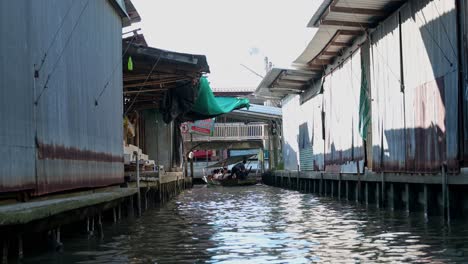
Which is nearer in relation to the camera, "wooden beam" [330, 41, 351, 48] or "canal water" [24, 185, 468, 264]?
"canal water" [24, 185, 468, 264]

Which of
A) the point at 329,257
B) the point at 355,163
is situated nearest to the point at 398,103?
the point at 355,163

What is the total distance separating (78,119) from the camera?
11133mm

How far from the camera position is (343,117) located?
22844mm

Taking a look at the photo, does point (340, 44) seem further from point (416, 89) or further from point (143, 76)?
point (416, 89)

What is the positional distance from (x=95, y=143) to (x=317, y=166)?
17.4 meters

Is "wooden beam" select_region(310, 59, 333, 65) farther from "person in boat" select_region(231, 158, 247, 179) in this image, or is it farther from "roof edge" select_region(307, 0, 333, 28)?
"person in boat" select_region(231, 158, 247, 179)

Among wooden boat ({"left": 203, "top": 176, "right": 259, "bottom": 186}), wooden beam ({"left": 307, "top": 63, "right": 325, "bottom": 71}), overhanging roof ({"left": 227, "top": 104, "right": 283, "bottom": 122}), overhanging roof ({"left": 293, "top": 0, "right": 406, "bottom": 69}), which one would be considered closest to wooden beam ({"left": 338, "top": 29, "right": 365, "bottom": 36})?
overhanging roof ({"left": 293, "top": 0, "right": 406, "bottom": 69})

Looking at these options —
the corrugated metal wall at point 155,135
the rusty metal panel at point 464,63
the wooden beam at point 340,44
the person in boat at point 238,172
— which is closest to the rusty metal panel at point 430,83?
the rusty metal panel at point 464,63

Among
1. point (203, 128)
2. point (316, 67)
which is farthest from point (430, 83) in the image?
point (203, 128)

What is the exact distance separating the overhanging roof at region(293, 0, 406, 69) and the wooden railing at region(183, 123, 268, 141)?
22414 mm

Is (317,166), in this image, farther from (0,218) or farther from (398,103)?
(0,218)

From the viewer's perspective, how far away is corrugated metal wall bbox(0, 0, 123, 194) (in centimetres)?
805

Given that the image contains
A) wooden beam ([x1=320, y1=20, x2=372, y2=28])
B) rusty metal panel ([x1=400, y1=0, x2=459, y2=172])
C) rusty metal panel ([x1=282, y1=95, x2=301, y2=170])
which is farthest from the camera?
rusty metal panel ([x1=282, y1=95, x2=301, y2=170])

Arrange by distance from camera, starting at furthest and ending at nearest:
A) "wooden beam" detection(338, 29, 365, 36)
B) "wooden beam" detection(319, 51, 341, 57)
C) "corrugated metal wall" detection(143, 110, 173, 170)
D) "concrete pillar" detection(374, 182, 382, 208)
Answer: "corrugated metal wall" detection(143, 110, 173, 170), "wooden beam" detection(319, 51, 341, 57), "wooden beam" detection(338, 29, 365, 36), "concrete pillar" detection(374, 182, 382, 208)
